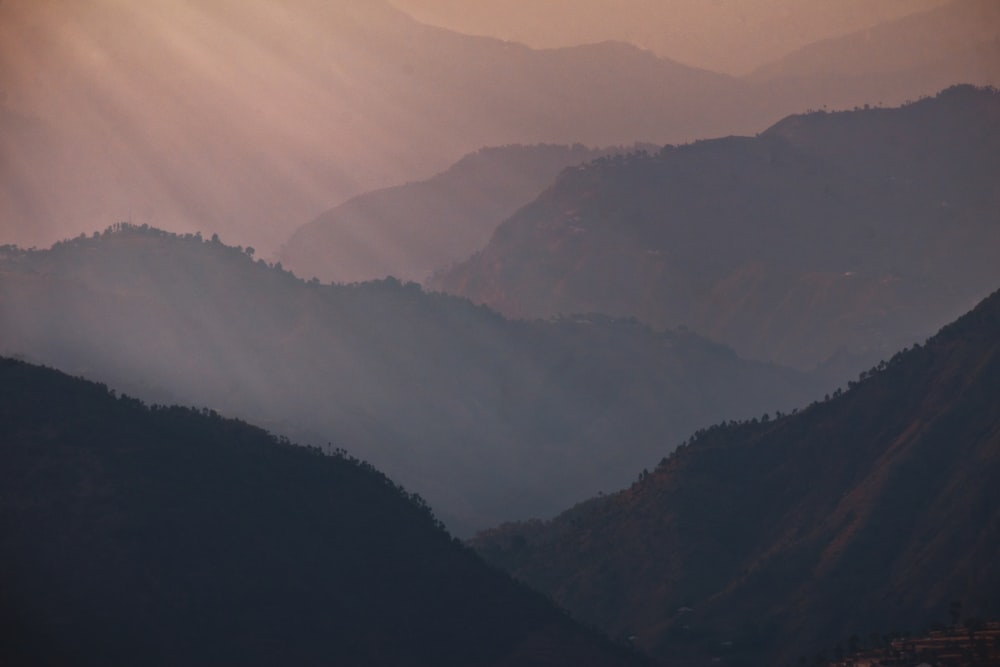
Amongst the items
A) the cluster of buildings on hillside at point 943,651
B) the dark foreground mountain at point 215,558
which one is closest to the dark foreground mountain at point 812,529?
the cluster of buildings on hillside at point 943,651

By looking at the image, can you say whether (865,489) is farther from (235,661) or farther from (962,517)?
(235,661)

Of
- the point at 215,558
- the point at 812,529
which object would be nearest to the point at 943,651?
the point at 812,529

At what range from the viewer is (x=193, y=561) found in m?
117

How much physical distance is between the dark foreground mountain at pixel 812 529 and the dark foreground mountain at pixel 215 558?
76.7 feet

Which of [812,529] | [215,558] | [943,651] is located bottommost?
[943,651]

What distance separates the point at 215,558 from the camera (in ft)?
388

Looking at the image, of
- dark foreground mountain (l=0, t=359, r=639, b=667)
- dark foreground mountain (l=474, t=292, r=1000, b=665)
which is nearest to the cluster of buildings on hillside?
dark foreground mountain (l=474, t=292, r=1000, b=665)

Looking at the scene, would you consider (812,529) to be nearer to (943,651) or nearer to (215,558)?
(943,651)

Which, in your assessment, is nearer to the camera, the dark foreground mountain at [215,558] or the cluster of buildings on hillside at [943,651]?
the dark foreground mountain at [215,558]

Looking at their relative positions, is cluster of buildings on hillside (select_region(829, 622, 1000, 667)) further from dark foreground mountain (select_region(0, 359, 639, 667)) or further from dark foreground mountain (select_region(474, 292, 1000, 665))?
dark foreground mountain (select_region(0, 359, 639, 667))

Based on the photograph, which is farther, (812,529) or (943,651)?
(812,529)

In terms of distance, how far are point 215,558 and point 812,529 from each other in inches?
2540

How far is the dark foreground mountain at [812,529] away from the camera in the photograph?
147m

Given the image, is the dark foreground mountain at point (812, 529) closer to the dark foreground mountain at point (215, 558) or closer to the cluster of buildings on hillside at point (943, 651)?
the cluster of buildings on hillside at point (943, 651)
